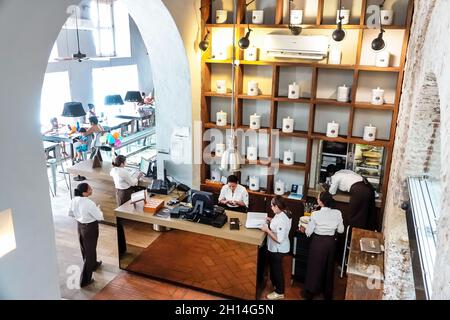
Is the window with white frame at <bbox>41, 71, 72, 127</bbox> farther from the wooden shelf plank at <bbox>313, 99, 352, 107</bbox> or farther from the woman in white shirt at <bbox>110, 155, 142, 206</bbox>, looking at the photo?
the wooden shelf plank at <bbox>313, 99, 352, 107</bbox>

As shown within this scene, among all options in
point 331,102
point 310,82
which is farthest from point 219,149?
point 331,102

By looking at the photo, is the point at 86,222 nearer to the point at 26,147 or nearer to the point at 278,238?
the point at 26,147

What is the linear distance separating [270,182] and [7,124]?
12.8 ft

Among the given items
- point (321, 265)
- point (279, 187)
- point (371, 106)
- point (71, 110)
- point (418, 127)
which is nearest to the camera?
point (418, 127)

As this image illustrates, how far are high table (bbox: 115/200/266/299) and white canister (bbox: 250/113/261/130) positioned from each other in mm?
1371

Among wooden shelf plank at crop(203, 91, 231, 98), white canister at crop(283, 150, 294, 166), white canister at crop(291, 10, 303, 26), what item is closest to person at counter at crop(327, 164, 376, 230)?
white canister at crop(283, 150, 294, 166)

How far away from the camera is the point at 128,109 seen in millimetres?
12391

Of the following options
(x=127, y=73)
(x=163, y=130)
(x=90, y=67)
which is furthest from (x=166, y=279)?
(x=127, y=73)

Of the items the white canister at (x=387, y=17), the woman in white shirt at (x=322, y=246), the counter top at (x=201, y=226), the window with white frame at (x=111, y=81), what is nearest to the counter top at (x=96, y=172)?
the counter top at (x=201, y=226)

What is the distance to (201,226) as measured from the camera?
4.57m

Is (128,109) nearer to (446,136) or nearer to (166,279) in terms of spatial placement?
(166,279)

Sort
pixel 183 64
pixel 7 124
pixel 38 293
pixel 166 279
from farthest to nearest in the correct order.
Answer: pixel 183 64 → pixel 166 279 → pixel 38 293 → pixel 7 124

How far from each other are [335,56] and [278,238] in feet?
8.17

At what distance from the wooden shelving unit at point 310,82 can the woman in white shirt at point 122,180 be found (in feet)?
3.62
